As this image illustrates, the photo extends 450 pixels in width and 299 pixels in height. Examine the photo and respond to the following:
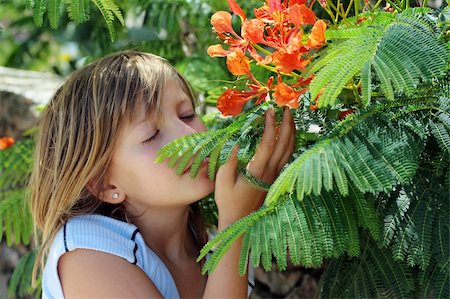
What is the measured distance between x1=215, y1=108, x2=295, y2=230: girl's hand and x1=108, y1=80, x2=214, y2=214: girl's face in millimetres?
111

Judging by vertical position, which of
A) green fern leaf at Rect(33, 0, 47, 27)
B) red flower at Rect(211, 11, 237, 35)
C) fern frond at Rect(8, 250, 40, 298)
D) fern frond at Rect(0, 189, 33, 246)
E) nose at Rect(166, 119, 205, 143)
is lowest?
fern frond at Rect(8, 250, 40, 298)

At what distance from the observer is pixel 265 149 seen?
165 cm

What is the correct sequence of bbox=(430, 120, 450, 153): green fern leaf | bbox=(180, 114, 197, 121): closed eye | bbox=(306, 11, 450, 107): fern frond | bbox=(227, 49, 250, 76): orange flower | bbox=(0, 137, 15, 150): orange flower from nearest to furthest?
bbox=(306, 11, 450, 107): fern frond < bbox=(430, 120, 450, 153): green fern leaf < bbox=(227, 49, 250, 76): orange flower < bbox=(180, 114, 197, 121): closed eye < bbox=(0, 137, 15, 150): orange flower

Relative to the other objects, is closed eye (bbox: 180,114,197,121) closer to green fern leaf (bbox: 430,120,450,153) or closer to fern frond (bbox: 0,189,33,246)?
green fern leaf (bbox: 430,120,450,153)

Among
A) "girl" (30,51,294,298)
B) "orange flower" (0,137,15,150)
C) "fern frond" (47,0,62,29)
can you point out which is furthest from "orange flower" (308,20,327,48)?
"orange flower" (0,137,15,150)

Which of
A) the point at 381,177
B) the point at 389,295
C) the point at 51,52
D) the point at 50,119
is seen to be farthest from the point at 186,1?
the point at 51,52

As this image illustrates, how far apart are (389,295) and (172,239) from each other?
70 centimetres

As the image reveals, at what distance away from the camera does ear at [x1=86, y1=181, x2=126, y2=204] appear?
2090 mm

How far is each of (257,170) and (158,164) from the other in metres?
0.31

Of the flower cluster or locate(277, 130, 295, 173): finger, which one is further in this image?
locate(277, 130, 295, 173): finger

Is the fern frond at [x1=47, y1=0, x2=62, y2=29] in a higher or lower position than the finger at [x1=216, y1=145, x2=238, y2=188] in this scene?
higher

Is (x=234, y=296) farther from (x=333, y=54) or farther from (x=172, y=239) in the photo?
(x=333, y=54)

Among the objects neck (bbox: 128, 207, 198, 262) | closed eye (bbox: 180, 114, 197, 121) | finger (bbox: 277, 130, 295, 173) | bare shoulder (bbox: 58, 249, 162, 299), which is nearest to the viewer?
finger (bbox: 277, 130, 295, 173)

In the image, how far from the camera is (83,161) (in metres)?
2.06
